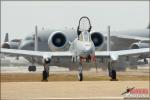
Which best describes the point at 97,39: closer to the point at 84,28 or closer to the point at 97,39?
the point at 97,39

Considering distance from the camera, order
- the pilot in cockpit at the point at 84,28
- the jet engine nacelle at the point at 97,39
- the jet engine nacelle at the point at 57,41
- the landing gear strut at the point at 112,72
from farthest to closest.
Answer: the jet engine nacelle at the point at 57,41 → the jet engine nacelle at the point at 97,39 → the landing gear strut at the point at 112,72 → the pilot in cockpit at the point at 84,28

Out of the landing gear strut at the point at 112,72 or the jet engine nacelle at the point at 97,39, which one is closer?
the landing gear strut at the point at 112,72

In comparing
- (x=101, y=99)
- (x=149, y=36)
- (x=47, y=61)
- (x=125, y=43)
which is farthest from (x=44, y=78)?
(x=149, y=36)

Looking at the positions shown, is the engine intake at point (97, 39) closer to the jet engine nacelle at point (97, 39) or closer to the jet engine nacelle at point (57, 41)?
the jet engine nacelle at point (97, 39)

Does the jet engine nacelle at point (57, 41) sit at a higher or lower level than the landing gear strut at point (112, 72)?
higher

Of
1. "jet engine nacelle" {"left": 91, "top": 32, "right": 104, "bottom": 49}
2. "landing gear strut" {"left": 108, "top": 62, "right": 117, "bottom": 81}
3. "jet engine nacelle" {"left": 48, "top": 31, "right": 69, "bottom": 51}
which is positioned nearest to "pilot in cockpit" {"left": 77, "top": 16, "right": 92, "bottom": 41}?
"landing gear strut" {"left": 108, "top": 62, "right": 117, "bottom": 81}

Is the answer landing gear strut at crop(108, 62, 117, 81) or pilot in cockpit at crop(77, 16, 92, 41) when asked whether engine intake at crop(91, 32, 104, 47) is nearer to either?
landing gear strut at crop(108, 62, 117, 81)

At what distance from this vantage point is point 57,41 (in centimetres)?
4328

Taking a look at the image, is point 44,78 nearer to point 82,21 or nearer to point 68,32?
point 82,21

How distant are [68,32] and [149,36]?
16932mm

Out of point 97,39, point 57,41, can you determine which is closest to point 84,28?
point 97,39

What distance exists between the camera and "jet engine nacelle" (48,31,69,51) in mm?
42688

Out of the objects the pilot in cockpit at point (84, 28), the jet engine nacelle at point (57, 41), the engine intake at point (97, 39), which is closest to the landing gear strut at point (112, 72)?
the pilot in cockpit at point (84, 28)

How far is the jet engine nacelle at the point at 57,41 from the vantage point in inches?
1681
